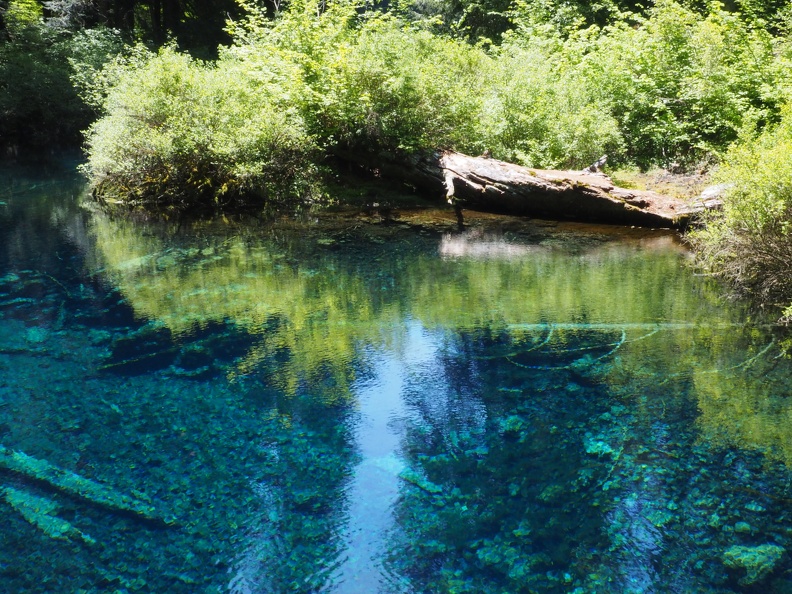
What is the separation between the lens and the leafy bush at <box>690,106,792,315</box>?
8.27 meters

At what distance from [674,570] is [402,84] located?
12656mm

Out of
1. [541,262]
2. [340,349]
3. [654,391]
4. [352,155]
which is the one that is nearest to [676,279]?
[541,262]

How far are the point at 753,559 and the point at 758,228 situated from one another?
5.52 metres

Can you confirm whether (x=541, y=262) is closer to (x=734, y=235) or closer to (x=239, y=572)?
(x=734, y=235)

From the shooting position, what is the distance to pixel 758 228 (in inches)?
332

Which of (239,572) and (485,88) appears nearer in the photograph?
(239,572)

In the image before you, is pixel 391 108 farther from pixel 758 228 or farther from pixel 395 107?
pixel 758 228

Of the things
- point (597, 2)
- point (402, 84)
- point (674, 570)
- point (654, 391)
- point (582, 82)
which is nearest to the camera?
point (674, 570)

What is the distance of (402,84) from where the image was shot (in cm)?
1484

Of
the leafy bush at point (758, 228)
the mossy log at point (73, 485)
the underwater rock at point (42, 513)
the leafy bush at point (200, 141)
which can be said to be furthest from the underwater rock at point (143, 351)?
the leafy bush at point (200, 141)

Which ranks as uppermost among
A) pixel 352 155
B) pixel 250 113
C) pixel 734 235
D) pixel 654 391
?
pixel 250 113

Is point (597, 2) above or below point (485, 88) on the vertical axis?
above

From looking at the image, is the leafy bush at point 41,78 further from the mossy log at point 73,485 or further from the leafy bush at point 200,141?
the mossy log at point 73,485

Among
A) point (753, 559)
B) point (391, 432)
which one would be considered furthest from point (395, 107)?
point (753, 559)
